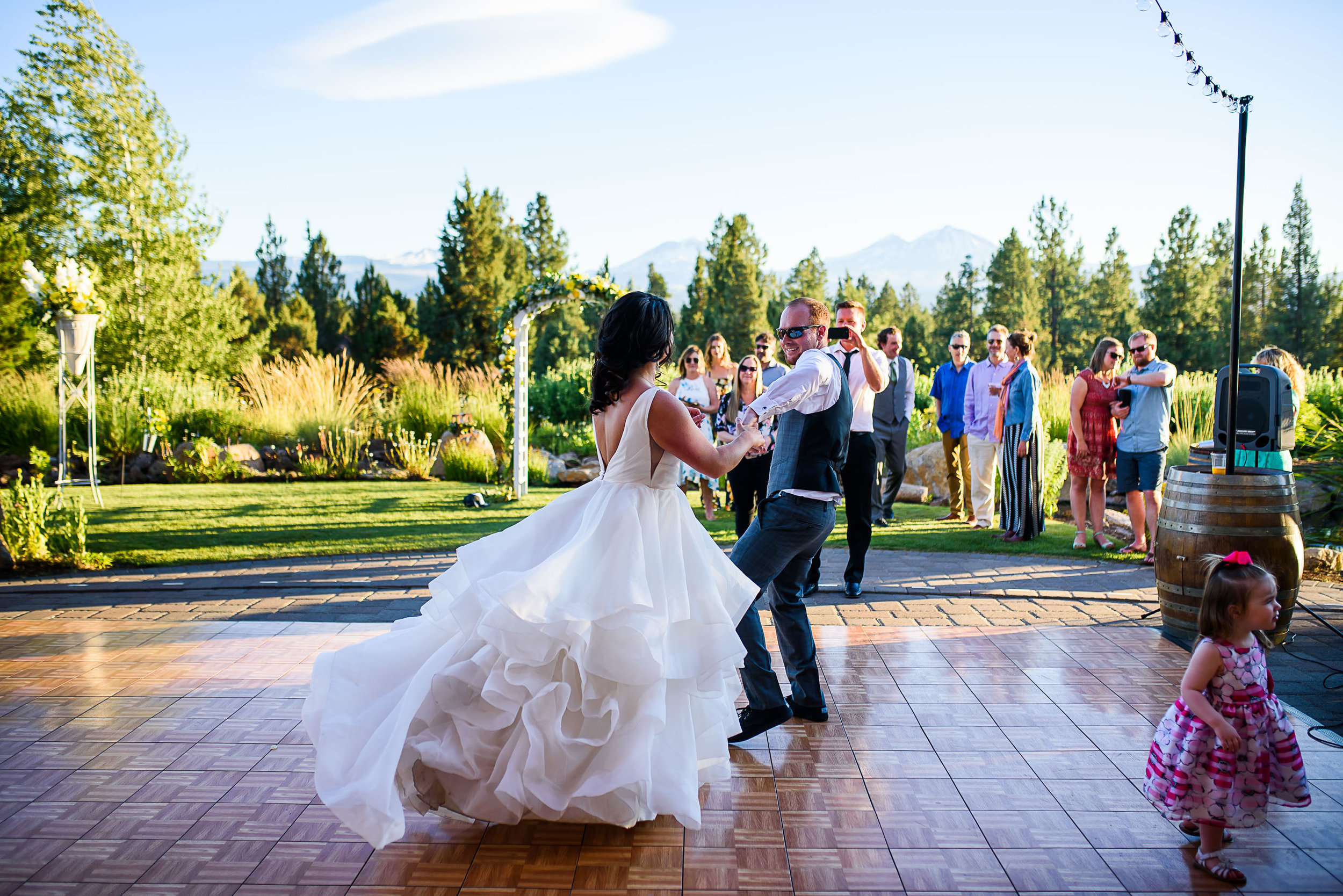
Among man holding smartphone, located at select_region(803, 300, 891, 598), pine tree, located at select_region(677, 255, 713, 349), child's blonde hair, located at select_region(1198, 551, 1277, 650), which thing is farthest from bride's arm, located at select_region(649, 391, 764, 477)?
pine tree, located at select_region(677, 255, 713, 349)

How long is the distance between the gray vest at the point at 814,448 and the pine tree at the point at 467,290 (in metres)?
32.3

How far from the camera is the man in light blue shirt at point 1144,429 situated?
23.0 ft

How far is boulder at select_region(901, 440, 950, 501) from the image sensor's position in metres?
11.5

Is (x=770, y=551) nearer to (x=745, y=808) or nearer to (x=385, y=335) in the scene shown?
(x=745, y=808)

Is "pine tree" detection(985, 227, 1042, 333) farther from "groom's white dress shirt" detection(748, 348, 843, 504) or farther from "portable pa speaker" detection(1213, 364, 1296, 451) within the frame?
"groom's white dress shirt" detection(748, 348, 843, 504)

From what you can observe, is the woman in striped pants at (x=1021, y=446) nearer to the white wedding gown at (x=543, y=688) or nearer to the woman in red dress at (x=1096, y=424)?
the woman in red dress at (x=1096, y=424)

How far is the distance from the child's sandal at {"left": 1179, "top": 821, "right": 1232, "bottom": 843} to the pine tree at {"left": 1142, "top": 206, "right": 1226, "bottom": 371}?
32.9m

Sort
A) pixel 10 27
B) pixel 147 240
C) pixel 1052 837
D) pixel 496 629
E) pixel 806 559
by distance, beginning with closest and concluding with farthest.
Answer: pixel 496 629, pixel 1052 837, pixel 806 559, pixel 10 27, pixel 147 240

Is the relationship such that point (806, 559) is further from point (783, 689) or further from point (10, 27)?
point (10, 27)

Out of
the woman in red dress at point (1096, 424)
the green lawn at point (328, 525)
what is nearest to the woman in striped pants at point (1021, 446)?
the green lawn at point (328, 525)

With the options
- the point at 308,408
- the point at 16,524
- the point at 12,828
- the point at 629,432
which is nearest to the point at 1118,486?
the point at 629,432

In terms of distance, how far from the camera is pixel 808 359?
11.8 ft

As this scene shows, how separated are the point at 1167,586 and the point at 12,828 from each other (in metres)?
5.61

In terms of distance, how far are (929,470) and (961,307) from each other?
31.8 m
